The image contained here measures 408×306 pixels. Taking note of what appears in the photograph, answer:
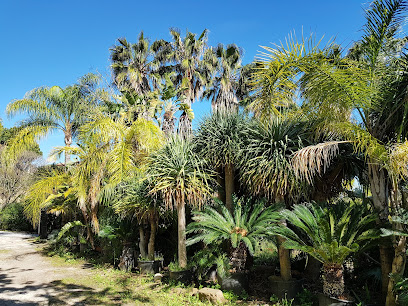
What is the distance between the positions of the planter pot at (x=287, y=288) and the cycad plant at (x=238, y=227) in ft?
2.77

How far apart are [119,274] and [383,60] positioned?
8.46m

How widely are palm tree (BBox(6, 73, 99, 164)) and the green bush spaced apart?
8.98m

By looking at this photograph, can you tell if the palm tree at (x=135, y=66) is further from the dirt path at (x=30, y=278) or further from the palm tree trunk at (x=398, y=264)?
the palm tree trunk at (x=398, y=264)

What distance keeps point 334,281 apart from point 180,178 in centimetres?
405

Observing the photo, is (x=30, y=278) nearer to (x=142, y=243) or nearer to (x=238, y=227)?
(x=142, y=243)

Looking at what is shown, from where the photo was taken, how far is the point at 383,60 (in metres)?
5.59

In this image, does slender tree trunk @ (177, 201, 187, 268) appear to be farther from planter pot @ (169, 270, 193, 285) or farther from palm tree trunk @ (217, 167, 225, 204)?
palm tree trunk @ (217, 167, 225, 204)

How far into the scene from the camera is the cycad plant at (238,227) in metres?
6.80

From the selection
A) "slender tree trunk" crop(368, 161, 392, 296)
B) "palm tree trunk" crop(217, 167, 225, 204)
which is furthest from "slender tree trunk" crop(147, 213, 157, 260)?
"slender tree trunk" crop(368, 161, 392, 296)

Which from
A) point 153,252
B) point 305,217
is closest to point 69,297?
point 153,252

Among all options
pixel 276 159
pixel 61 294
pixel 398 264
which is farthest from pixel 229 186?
pixel 61 294

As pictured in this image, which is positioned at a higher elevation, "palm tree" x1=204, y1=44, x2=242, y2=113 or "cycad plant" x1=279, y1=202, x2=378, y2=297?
"palm tree" x1=204, y1=44, x2=242, y2=113

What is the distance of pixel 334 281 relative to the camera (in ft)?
18.0

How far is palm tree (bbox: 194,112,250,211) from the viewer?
24.9 feet
